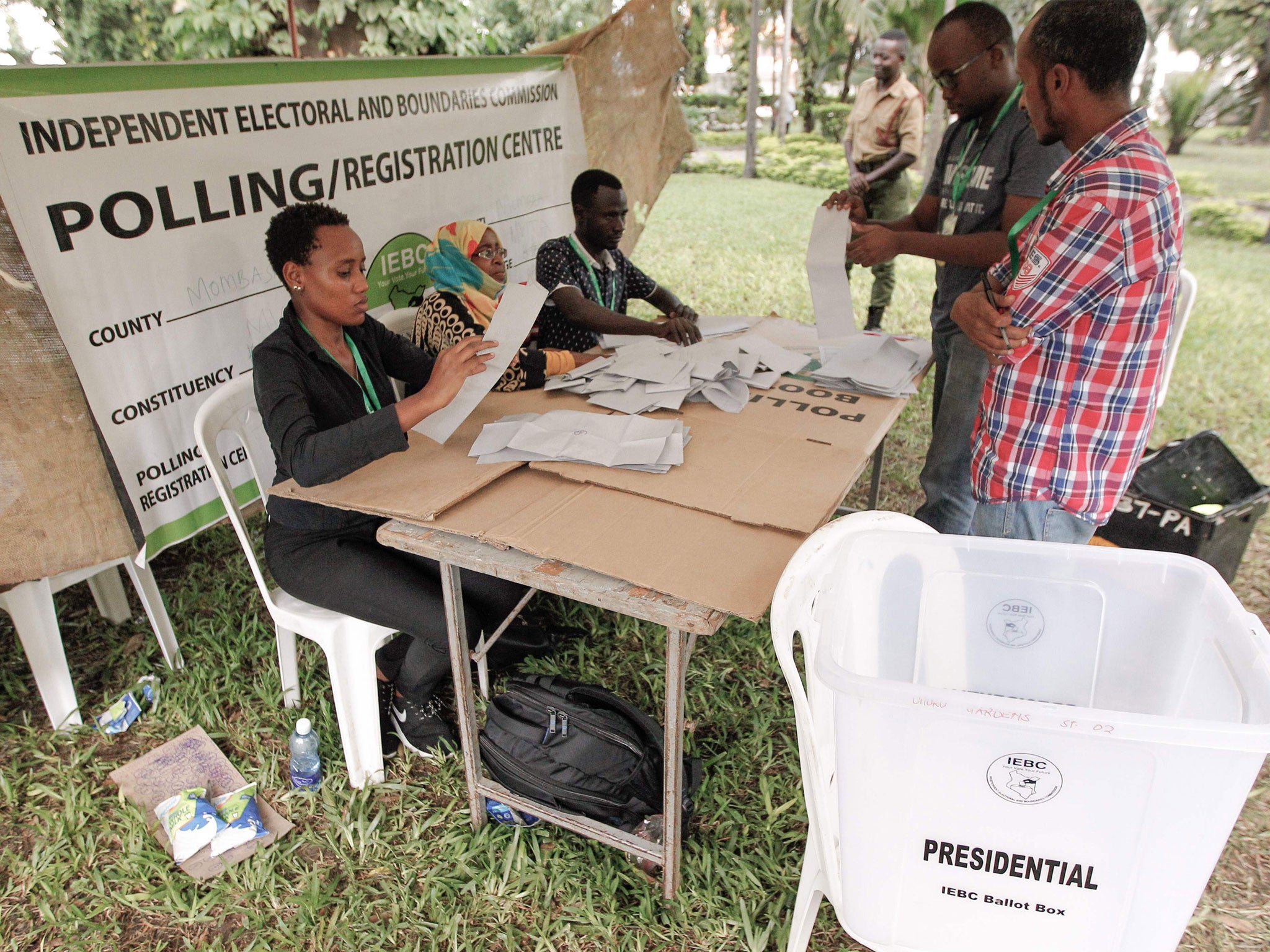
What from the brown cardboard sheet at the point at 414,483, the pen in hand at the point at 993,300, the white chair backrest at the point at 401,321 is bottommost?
the brown cardboard sheet at the point at 414,483

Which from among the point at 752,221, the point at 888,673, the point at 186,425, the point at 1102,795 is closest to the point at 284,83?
the point at 186,425

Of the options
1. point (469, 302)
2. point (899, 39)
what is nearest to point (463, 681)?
point (469, 302)

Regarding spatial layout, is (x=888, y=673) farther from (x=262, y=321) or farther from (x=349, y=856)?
(x=262, y=321)

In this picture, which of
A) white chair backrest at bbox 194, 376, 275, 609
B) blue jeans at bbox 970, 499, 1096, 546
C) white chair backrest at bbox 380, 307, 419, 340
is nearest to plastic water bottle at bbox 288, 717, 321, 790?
white chair backrest at bbox 194, 376, 275, 609

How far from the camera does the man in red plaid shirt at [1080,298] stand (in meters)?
1.48

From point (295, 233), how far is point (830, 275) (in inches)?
57.1

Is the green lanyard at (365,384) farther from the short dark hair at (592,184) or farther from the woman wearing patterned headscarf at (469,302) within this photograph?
the short dark hair at (592,184)

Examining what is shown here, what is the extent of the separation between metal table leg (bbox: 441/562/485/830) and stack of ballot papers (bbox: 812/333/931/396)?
124 centimetres

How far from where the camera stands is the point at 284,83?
2527 mm

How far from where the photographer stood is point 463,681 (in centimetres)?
180

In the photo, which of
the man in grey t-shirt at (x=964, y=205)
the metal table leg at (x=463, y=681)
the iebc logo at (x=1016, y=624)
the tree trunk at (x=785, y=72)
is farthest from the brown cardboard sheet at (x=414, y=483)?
the tree trunk at (x=785, y=72)

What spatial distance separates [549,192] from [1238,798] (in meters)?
3.53

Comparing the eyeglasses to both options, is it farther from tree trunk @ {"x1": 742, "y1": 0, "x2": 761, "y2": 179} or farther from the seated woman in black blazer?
tree trunk @ {"x1": 742, "y1": 0, "x2": 761, "y2": 179}

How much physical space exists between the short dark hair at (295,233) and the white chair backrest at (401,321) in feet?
2.51
